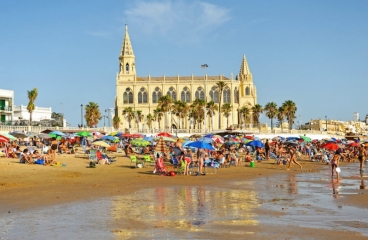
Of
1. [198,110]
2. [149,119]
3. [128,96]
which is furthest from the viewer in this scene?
[128,96]

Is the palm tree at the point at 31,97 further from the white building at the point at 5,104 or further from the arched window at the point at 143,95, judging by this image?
the arched window at the point at 143,95

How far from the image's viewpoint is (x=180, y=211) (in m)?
10.7

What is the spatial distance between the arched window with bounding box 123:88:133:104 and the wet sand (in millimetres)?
77390

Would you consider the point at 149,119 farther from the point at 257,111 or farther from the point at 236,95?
the point at 257,111

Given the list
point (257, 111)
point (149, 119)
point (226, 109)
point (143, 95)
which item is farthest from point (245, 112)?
point (143, 95)

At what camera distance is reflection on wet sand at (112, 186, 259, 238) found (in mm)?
8742

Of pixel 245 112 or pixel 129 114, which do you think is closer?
pixel 129 114

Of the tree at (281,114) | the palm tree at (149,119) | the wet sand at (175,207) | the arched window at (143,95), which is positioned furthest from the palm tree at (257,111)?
the wet sand at (175,207)

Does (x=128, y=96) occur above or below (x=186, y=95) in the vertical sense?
below

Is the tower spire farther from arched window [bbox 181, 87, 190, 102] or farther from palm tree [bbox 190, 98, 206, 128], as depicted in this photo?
palm tree [bbox 190, 98, 206, 128]

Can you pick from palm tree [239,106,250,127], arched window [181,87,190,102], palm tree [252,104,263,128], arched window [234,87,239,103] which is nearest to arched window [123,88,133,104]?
arched window [181,87,190,102]

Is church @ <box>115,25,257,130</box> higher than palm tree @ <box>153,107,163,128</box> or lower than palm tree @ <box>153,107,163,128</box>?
higher

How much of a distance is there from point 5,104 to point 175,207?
2057 inches

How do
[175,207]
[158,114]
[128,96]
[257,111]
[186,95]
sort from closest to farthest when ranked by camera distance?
[175,207] < [158,114] < [257,111] < [128,96] < [186,95]
